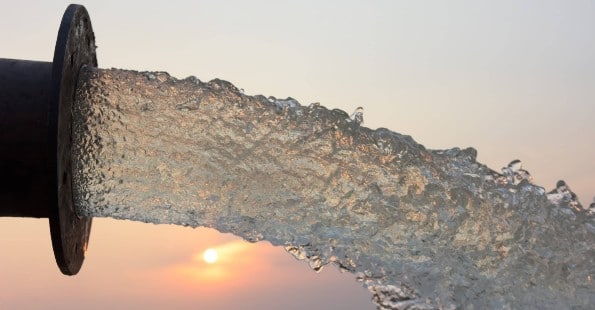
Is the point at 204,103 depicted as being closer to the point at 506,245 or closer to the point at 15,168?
the point at 15,168

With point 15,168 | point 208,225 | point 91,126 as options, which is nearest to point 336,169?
point 208,225

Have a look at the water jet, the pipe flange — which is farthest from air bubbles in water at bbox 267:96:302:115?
the pipe flange

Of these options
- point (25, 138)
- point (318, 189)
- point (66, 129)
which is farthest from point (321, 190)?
point (25, 138)

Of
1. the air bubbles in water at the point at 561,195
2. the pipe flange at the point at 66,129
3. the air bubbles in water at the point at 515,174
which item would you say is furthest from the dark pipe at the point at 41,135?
the air bubbles in water at the point at 561,195

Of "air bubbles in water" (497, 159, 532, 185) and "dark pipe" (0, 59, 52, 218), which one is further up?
"air bubbles in water" (497, 159, 532, 185)

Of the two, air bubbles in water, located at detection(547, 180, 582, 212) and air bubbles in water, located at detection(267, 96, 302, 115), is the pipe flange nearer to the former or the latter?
air bubbles in water, located at detection(267, 96, 302, 115)

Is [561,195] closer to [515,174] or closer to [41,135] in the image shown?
[515,174]

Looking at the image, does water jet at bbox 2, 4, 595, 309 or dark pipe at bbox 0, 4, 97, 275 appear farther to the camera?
water jet at bbox 2, 4, 595, 309

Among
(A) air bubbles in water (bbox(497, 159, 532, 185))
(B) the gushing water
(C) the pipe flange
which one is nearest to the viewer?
(C) the pipe flange
